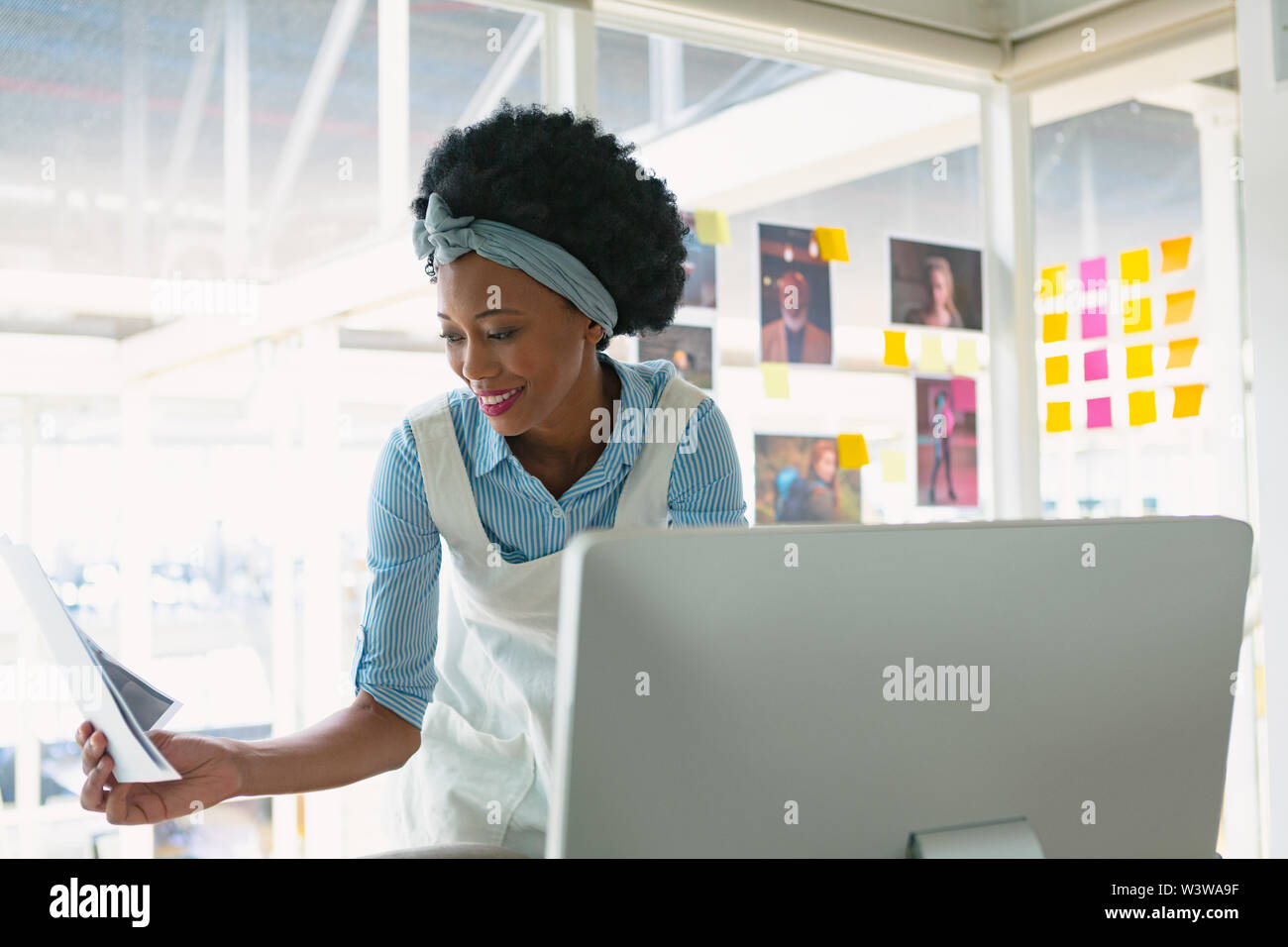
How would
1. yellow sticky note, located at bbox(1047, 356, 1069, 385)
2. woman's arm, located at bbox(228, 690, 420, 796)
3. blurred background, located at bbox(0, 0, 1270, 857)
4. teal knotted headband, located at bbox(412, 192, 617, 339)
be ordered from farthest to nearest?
yellow sticky note, located at bbox(1047, 356, 1069, 385) < blurred background, located at bbox(0, 0, 1270, 857) < teal knotted headband, located at bbox(412, 192, 617, 339) < woman's arm, located at bbox(228, 690, 420, 796)

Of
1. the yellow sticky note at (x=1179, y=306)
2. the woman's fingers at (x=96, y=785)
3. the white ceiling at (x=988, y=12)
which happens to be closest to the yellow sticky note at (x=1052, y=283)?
the yellow sticky note at (x=1179, y=306)

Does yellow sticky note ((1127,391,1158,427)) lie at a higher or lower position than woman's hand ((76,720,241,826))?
higher

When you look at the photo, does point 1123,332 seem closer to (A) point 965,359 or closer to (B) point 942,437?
(A) point 965,359

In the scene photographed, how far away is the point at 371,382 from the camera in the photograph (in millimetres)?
2410

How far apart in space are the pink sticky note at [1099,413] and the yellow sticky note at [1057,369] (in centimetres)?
8

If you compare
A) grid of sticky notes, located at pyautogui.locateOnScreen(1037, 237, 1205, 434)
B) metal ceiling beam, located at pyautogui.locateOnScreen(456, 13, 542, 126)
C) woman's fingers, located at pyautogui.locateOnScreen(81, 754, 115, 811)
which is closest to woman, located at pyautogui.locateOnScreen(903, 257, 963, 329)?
grid of sticky notes, located at pyautogui.locateOnScreen(1037, 237, 1205, 434)

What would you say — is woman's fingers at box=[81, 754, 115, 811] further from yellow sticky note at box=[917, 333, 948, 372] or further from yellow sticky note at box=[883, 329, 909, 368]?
yellow sticky note at box=[917, 333, 948, 372]

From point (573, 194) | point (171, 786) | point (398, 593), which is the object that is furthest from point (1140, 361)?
point (171, 786)

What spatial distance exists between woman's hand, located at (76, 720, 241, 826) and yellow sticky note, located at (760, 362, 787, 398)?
1.52m

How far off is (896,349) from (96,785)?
6.52 feet

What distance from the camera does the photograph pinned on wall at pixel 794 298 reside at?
92.8 inches

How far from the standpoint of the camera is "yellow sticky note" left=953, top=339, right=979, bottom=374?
268 cm

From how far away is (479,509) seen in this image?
128 centimetres
